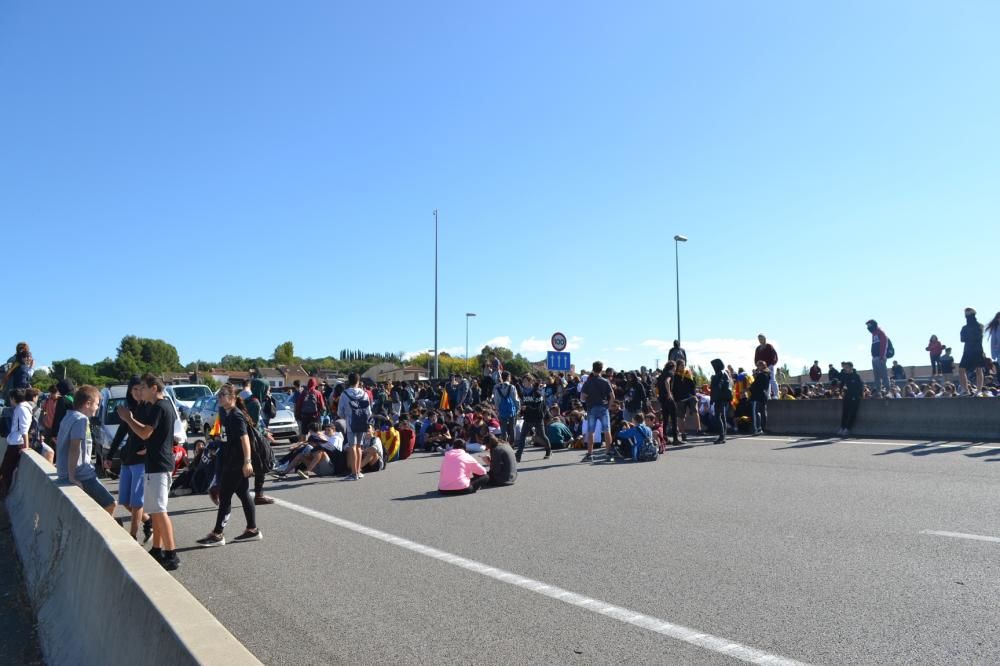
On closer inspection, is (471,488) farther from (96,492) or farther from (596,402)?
(96,492)

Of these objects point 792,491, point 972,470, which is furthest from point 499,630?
point 972,470

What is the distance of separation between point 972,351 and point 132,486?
16.9m

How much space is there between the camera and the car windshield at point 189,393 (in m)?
25.6

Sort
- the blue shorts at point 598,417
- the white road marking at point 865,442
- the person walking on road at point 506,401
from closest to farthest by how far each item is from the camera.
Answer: the white road marking at point 865,442
the blue shorts at point 598,417
the person walking on road at point 506,401

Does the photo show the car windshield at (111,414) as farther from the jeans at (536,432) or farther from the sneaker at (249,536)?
the sneaker at (249,536)

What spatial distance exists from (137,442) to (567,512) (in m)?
4.90

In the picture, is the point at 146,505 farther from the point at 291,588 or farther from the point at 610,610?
the point at 610,610

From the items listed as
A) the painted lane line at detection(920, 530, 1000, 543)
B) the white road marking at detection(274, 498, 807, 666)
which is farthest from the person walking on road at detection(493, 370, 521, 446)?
the painted lane line at detection(920, 530, 1000, 543)

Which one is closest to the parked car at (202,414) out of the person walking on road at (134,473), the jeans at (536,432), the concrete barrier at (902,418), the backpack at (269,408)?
the backpack at (269,408)

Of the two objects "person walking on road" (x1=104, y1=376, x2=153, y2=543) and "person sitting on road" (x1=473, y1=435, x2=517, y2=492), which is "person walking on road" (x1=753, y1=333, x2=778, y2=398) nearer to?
"person sitting on road" (x1=473, y1=435, x2=517, y2=492)

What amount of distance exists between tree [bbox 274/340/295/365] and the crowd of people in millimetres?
138974

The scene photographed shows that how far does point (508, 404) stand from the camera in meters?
16.4

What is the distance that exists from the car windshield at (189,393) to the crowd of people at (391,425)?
13.1ft

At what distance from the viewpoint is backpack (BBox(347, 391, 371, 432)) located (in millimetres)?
14102
